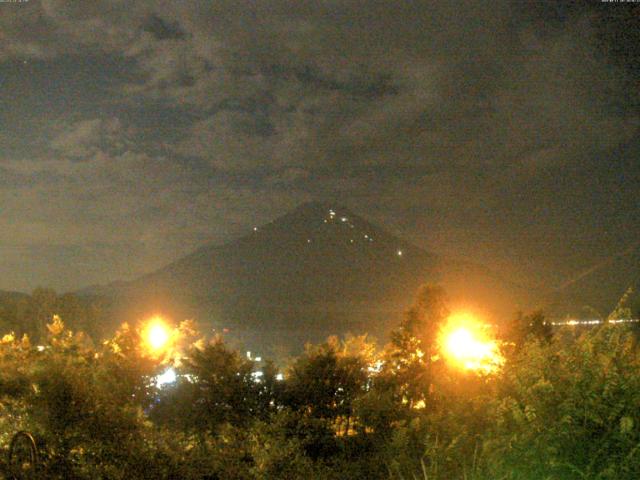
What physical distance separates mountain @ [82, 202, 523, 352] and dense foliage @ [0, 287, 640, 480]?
53442mm

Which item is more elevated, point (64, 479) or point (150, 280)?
point (150, 280)

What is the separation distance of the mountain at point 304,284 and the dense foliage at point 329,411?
175 feet

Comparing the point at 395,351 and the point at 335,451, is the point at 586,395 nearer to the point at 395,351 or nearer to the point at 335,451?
the point at 335,451

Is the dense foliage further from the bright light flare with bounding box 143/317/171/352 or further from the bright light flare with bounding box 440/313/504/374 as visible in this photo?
the bright light flare with bounding box 440/313/504/374

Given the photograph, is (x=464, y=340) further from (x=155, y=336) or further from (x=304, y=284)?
(x=304, y=284)

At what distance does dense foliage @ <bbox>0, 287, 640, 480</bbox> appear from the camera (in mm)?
4328

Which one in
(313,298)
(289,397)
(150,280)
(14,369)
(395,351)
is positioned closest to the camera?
(14,369)

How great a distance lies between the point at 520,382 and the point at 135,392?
7.93m

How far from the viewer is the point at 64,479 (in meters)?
6.84

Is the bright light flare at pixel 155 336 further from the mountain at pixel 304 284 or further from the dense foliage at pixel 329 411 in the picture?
the mountain at pixel 304 284

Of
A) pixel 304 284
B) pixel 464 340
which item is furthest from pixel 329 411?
pixel 304 284

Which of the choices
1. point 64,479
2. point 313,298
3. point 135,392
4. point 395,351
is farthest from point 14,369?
point 313,298

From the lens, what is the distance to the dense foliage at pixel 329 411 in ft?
14.2

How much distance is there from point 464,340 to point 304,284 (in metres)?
129
